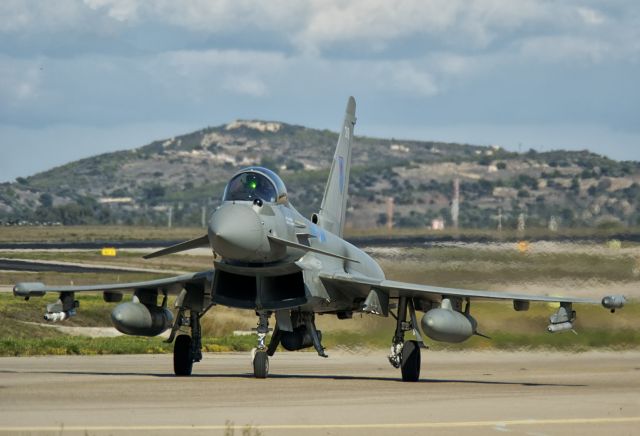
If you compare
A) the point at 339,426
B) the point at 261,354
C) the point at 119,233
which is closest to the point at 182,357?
the point at 261,354

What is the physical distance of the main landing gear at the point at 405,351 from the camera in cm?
2527

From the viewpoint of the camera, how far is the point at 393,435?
15047 millimetres

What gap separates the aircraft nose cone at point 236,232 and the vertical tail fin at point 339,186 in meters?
5.15

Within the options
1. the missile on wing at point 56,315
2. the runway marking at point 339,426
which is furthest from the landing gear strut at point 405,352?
the runway marking at point 339,426

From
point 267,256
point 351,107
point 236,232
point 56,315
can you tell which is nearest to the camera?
point 236,232

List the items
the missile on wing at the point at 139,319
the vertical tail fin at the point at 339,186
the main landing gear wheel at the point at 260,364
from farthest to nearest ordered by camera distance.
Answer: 1. the vertical tail fin at the point at 339,186
2. the missile on wing at the point at 139,319
3. the main landing gear wheel at the point at 260,364

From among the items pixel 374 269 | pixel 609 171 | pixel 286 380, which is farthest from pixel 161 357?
pixel 609 171

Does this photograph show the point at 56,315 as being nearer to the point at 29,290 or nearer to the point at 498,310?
the point at 29,290

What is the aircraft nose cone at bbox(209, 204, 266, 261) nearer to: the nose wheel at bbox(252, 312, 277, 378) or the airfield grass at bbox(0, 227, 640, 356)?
the nose wheel at bbox(252, 312, 277, 378)

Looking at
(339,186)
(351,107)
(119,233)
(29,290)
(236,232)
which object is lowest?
(119,233)

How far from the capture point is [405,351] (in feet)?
83.3

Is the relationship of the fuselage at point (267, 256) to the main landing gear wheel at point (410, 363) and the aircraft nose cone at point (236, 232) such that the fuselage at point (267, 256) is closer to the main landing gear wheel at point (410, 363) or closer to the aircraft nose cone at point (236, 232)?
the aircraft nose cone at point (236, 232)

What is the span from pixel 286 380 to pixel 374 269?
481 cm

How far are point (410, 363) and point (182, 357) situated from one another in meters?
4.34
